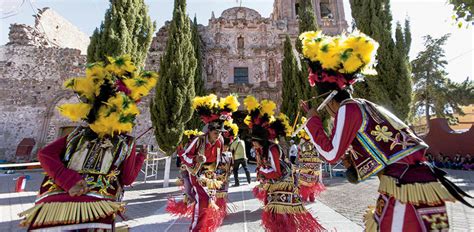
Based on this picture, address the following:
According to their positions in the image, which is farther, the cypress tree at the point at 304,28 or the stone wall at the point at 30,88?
the stone wall at the point at 30,88

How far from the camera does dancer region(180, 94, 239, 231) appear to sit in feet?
13.3

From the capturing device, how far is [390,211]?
2.00 m

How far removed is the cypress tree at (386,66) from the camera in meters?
11.3

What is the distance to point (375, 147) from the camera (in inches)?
80.4

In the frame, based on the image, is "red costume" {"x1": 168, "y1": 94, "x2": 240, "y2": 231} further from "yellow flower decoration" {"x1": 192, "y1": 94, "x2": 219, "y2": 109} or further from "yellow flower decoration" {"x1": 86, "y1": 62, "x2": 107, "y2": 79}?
"yellow flower decoration" {"x1": 86, "y1": 62, "x2": 107, "y2": 79}

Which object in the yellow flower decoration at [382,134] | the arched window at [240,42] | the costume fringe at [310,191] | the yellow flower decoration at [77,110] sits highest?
the arched window at [240,42]

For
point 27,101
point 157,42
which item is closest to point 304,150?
point 157,42

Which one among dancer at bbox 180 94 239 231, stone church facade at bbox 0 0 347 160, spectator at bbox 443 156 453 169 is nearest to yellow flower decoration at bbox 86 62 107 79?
dancer at bbox 180 94 239 231

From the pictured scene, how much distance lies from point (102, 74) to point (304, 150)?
282 inches

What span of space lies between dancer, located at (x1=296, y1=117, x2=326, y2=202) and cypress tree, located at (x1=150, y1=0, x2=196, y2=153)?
5.21 meters

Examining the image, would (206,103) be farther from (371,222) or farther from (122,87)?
(371,222)

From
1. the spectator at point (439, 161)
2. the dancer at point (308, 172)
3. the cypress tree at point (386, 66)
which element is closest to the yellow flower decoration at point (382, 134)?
the dancer at point (308, 172)

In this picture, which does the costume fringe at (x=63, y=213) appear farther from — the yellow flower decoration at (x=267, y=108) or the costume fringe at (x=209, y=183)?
the yellow flower decoration at (x=267, y=108)

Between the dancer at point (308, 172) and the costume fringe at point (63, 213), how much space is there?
5063 millimetres
